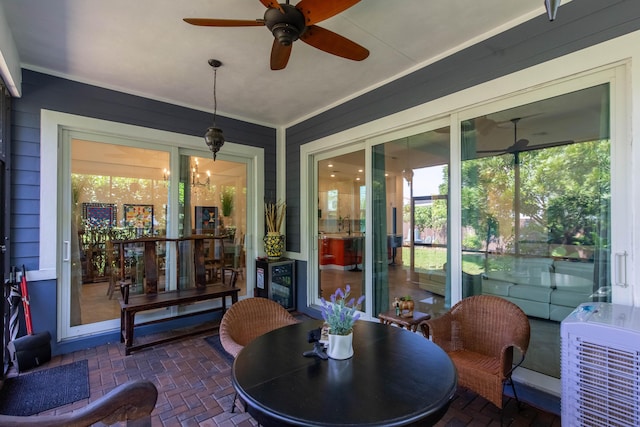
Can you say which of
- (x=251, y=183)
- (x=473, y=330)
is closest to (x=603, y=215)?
(x=473, y=330)

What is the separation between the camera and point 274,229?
4.88 metres

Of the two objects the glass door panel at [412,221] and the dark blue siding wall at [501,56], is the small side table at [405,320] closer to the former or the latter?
the glass door panel at [412,221]

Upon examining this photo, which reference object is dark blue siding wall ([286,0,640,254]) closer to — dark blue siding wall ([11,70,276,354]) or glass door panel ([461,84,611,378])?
glass door panel ([461,84,611,378])

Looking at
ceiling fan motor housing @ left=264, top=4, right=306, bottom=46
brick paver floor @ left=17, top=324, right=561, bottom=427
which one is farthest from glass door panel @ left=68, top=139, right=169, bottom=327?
ceiling fan motor housing @ left=264, top=4, right=306, bottom=46

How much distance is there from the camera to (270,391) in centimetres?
128

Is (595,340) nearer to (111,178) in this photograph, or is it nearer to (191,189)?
(191,189)

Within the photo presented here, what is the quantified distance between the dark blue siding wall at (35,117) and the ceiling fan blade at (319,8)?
298cm

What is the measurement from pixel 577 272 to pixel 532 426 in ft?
3.93

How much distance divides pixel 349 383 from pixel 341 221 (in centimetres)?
408

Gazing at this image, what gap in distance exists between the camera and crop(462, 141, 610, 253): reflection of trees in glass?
2221 millimetres

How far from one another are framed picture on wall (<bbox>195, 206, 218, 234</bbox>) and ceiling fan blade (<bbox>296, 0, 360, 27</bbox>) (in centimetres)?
326

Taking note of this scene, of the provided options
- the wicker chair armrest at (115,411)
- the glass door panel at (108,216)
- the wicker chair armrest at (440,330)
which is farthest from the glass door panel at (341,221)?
the wicker chair armrest at (115,411)

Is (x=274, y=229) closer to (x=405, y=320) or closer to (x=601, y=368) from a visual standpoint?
(x=405, y=320)

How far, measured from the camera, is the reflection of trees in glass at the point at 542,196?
2.22 meters
